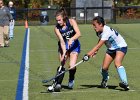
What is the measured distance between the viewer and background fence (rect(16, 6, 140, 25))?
4659 centimetres

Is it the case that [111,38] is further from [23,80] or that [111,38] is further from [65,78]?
[23,80]

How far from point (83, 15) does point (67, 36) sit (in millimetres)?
36573

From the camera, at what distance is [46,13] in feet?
155

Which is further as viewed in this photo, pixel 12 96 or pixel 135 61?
pixel 135 61

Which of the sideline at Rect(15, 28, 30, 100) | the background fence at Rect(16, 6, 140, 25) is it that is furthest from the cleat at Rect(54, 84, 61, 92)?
the background fence at Rect(16, 6, 140, 25)

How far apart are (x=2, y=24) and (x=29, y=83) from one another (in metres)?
10.9

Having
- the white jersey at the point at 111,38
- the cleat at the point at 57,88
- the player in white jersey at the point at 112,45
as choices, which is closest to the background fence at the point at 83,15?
the player in white jersey at the point at 112,45

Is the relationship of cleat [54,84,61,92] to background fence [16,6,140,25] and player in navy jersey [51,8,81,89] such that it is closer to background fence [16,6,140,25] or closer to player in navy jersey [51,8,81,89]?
player in navy jersey [51,8,81,89]

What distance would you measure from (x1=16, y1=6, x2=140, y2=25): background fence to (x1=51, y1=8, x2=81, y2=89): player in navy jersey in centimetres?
3505

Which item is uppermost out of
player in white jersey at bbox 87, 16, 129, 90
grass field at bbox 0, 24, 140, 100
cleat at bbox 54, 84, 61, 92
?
player in white jersey at bbox 87, 16, 129, 90

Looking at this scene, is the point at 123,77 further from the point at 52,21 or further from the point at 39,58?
the point at 52,21

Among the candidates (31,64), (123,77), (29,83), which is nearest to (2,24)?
(31,64)

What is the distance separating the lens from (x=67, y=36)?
10898mm

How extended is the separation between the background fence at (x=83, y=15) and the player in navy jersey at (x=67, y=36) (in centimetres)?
3505
